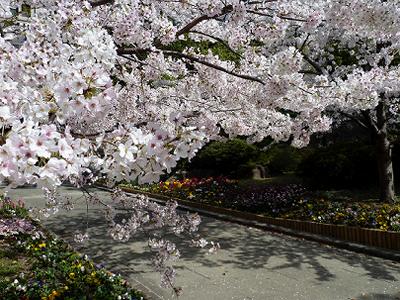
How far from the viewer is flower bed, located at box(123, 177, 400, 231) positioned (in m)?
8.28

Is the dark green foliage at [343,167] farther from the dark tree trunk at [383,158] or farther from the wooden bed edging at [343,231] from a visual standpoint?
the wooden bed edging at [343,231]

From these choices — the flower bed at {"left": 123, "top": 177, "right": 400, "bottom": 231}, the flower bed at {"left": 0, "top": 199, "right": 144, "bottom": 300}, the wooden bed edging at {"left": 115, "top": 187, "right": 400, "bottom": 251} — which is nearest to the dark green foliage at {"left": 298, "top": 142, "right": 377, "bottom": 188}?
the flower bed at {"left": 123, "top": 177, "right": 400, "bottom": 231}

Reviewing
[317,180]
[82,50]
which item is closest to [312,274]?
[82,50]

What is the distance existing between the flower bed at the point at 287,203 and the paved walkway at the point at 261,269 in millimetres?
882

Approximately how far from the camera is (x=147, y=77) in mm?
6270

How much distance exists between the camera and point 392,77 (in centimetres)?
750

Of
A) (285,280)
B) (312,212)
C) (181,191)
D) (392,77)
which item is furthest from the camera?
(181,191)

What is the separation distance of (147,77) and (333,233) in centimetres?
488

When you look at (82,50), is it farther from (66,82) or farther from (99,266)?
(99,266)

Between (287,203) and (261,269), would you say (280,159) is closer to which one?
(287,203)

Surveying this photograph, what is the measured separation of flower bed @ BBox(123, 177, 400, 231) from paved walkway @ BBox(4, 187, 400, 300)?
2.89 feet

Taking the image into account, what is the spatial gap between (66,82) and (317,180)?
35.1 ft

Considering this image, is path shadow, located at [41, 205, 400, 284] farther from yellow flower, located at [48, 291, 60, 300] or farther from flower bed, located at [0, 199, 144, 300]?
yellow flower, located at [48, 291, 60, 300]

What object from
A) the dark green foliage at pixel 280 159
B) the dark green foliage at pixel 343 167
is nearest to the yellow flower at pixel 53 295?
the dark green foliage at pixel 343 167
